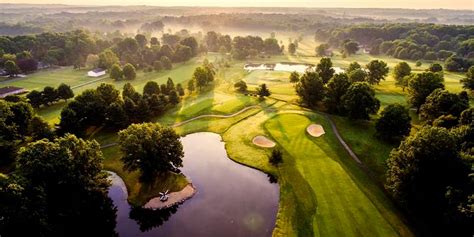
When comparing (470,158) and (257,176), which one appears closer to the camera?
(470,158)

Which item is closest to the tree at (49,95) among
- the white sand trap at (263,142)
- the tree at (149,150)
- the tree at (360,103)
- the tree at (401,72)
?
the tree at (149,150)

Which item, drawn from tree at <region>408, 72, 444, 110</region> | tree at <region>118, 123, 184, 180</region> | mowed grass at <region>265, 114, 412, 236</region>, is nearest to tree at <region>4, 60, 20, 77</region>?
tree at <region>118, 123, 184, 180</region>

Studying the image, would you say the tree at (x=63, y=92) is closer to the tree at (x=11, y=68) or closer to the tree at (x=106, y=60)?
the tree at (x=106, y=60)

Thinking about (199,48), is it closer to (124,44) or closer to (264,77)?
(124,44)

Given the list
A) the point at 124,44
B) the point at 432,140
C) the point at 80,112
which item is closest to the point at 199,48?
the point at 124,44

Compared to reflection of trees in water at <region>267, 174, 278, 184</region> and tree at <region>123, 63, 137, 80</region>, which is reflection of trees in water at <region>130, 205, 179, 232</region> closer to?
reflection of trees in water at <region>267, 174, 278, 184</region>

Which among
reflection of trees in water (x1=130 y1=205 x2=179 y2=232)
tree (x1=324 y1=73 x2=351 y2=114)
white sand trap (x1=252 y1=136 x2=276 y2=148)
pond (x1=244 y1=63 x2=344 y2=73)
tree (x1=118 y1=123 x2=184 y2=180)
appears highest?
tree (x1=324 y1=73 x2=351 y2=114)
